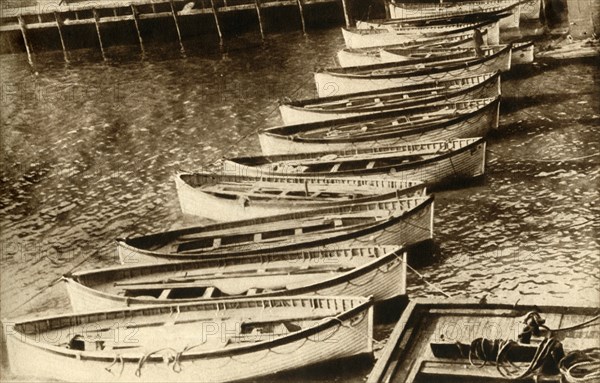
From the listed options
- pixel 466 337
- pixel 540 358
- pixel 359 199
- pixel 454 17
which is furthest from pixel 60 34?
pixel 540 358

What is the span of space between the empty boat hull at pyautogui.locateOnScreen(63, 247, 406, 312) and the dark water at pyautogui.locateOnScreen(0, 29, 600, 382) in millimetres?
1203

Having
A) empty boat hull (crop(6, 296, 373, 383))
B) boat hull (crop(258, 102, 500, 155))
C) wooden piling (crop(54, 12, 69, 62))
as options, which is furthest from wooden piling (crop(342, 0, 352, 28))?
empty boat hull (crop(6, 296, 373, 383))

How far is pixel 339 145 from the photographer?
2270 cm

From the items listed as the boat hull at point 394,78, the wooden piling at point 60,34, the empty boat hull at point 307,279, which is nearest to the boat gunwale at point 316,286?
the empty boat hull at point 307,279

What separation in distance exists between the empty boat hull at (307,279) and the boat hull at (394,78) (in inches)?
521

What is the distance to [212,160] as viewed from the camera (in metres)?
26.2

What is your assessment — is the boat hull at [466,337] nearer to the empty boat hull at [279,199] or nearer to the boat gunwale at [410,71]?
the empty boat hull at [279,199]

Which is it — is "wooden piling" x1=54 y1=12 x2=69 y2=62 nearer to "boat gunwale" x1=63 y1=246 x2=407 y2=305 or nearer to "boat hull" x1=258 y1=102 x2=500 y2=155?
"boat hull" x1=258 y1=102 x2=500 y2=155

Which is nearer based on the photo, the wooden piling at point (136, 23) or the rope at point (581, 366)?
the rope at point (581, 366)

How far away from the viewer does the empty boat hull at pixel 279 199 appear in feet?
62.2

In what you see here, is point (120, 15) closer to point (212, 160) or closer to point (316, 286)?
point (212, 160)

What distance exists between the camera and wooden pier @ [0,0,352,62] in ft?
144

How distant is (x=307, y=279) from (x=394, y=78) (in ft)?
46.8

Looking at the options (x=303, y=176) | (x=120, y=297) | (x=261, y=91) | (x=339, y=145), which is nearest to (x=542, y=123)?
(x=339, y=145)
